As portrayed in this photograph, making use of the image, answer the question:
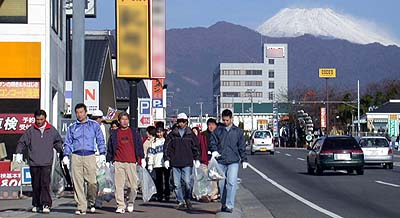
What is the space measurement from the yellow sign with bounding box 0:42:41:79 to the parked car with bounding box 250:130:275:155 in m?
36.6

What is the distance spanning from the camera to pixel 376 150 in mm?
39250

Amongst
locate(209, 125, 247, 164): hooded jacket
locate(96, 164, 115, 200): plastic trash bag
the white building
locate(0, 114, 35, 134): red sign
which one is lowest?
locate(96, 164, 115, 200): plastic trash bag

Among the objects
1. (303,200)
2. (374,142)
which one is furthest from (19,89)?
(374,142)

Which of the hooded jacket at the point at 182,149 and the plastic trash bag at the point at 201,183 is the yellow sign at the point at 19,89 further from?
the hooded jacket at the point at 182,149

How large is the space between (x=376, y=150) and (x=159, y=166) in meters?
20.9

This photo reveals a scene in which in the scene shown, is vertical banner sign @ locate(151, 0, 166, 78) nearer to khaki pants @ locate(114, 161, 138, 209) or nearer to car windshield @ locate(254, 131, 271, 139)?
khaki pants @ locate(114, 161, 138, 209)

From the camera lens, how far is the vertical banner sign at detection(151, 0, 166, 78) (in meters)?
21.4

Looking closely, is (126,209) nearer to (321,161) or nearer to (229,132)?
(229,132)

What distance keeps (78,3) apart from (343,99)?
346ft

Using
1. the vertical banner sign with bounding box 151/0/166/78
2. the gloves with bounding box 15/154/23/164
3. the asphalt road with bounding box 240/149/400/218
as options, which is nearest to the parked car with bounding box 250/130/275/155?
the asphalt road with bounding box 240/149/400/218

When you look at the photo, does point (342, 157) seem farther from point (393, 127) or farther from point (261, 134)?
point (393, 127)

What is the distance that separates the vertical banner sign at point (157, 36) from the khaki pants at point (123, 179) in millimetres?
4816

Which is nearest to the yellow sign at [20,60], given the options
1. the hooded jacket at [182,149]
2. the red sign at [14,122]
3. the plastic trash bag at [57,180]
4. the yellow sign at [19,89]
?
the yellow sign at [19,89]

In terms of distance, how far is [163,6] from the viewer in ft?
72.0
